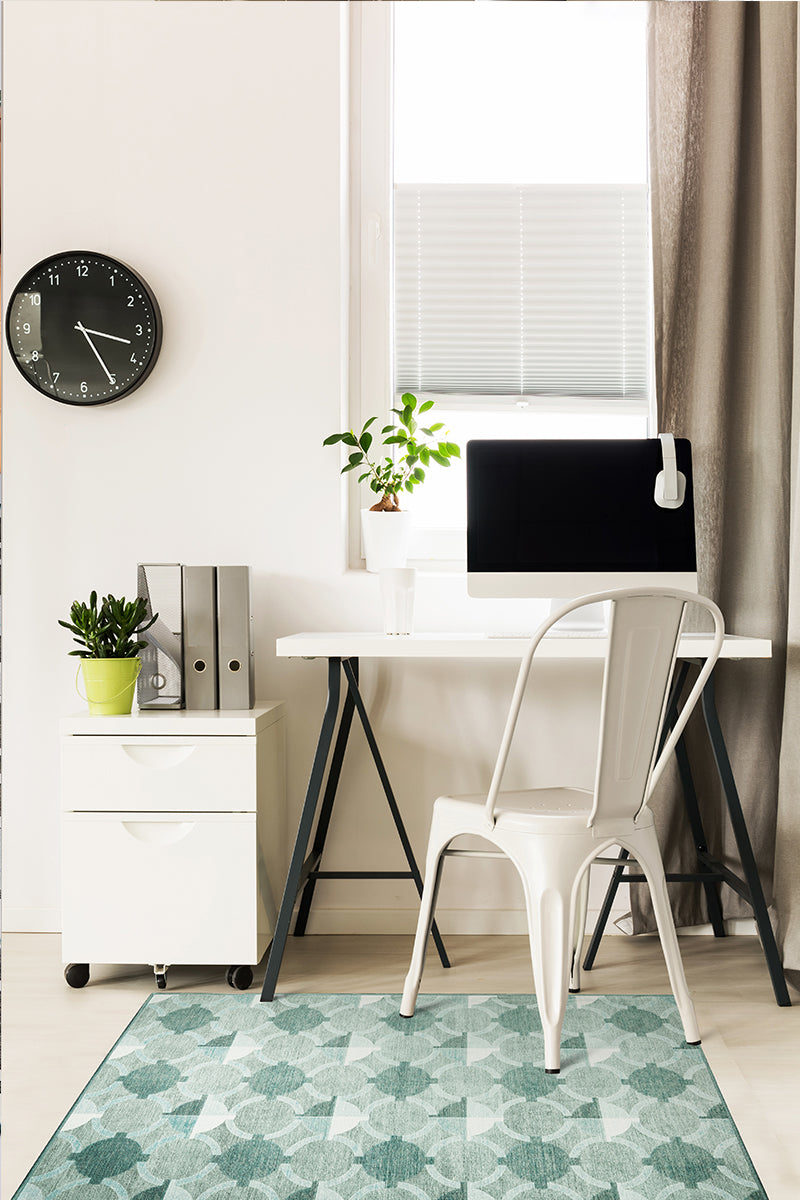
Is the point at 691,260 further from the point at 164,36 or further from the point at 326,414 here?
the point at 164,36

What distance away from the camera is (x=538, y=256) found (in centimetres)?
249

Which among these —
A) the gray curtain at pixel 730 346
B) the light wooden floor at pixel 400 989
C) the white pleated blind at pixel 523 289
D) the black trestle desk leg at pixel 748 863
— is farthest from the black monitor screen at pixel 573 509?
the light wooden floor at pixel 400 989

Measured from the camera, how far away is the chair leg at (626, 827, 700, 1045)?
1.71m

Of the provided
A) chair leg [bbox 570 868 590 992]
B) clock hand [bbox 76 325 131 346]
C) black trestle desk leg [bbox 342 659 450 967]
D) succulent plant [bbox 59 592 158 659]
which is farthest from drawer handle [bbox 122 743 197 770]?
clock hand [bbox 76 325 131 346]

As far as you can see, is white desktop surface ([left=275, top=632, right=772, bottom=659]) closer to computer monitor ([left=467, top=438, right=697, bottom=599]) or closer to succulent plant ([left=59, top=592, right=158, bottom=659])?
computer monitor ([left=467, top=438, right=697, bottom=599])

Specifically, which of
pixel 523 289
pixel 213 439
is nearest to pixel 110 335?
pixel 213 439

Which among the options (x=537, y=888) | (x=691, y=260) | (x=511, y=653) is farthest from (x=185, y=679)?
(x=691, y=260)

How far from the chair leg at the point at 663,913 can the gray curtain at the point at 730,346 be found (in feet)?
1.66

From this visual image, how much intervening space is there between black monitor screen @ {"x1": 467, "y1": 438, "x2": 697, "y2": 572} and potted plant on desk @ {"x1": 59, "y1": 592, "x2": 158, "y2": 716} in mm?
765

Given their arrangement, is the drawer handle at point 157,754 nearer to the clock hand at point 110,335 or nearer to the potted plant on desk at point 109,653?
the potted plant on desk at point 109,653

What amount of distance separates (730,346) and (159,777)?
161 centimetres

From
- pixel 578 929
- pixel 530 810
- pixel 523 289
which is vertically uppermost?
pixel 523 289

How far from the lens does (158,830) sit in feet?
6.53

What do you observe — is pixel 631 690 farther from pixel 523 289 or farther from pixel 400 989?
pixel 523 289
